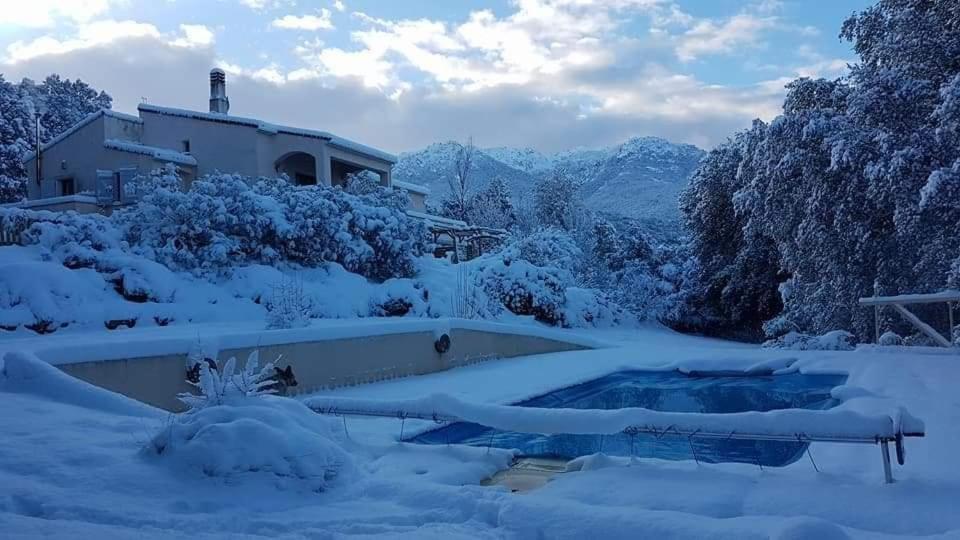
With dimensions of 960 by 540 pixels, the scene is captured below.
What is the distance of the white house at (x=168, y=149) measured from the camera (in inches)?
698

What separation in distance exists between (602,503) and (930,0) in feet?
43.2

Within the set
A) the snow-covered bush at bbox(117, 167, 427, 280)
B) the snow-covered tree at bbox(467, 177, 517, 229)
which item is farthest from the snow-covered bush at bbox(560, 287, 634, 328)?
the snow-covered tree at bbox(467, 177, 517, 229)

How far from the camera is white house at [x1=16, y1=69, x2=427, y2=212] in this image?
17719 millimetres

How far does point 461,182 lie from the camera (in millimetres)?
29734

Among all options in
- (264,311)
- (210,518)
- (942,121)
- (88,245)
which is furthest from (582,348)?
(210,518)

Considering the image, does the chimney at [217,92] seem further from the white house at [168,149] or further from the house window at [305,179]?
the house window at [305,179]

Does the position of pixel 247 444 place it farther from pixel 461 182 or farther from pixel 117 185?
pixel 461 182

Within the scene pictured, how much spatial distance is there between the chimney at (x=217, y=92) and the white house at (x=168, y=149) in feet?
7.04

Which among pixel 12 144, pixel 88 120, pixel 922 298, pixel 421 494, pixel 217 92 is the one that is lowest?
pixel 421 494

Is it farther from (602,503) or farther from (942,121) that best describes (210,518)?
(942,121)

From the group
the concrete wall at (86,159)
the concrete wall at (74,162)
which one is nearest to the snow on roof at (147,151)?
the concrete wall at (86,159)

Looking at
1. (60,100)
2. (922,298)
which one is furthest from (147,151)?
(60,100)

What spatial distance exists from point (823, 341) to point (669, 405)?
5.41 meters

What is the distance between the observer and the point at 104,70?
46.8 feet
